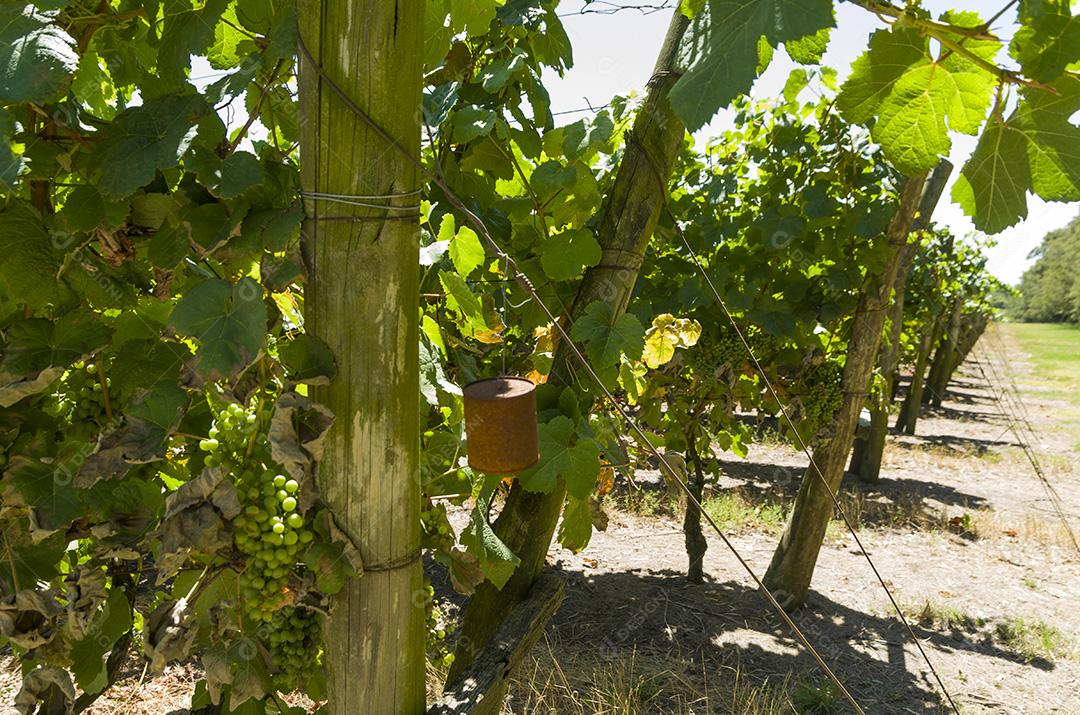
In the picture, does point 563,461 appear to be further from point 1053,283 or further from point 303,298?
point 1053,283

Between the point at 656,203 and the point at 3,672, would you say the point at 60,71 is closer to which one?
the point at 656,203

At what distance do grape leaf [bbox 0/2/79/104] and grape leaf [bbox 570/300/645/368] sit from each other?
3.63 ft

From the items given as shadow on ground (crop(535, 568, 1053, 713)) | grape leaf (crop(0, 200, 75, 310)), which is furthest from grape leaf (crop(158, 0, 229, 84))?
shadow on ground (crop(535, 568, 1053, 713))

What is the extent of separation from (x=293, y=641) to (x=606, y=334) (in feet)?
3.08

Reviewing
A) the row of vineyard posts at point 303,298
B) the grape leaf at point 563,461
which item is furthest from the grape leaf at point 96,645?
the grape leaf at point 563,461

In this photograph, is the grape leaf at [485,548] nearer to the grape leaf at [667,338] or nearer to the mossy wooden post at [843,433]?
the grape leaf at [667,338]

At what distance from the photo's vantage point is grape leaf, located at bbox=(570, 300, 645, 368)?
5.73 feet

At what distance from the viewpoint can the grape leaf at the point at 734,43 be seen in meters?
0.83

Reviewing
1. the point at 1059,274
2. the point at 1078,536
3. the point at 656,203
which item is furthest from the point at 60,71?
the point at 1059,274

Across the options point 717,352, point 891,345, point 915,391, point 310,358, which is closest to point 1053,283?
point 915,391

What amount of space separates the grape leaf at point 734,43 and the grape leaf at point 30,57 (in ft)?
2.48

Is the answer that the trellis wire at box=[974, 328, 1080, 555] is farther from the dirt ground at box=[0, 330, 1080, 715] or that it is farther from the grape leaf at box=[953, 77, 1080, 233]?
the grape leaf at box=[953, 77, 1080, 233]

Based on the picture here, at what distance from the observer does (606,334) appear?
1.79 m

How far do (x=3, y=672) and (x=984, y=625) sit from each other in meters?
5.97
